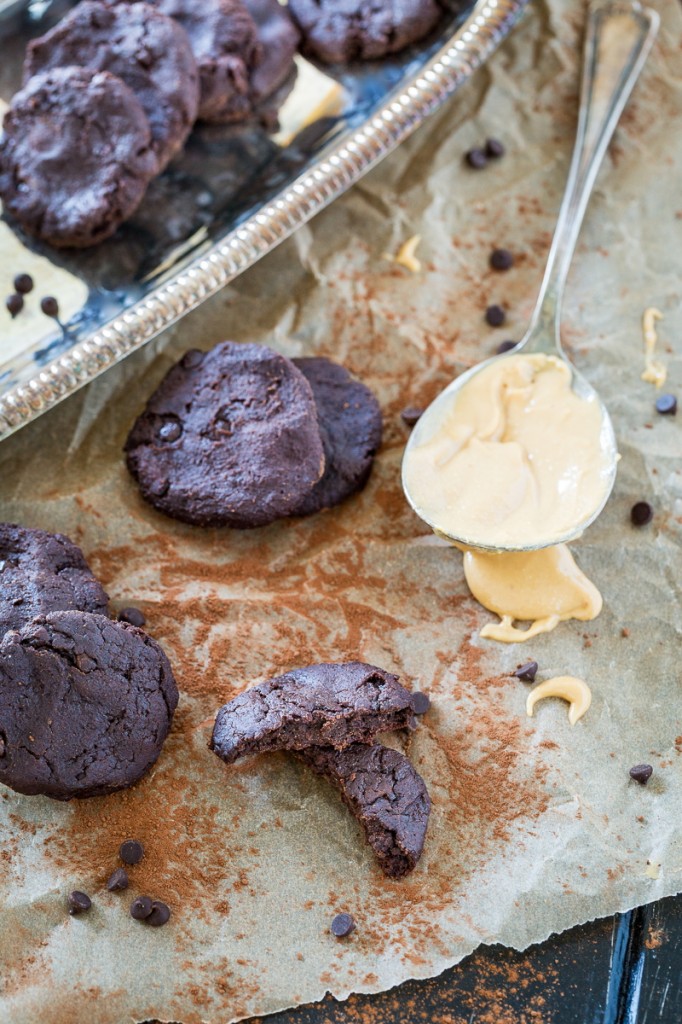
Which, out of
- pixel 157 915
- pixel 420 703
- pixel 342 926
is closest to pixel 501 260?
pixel 420 703

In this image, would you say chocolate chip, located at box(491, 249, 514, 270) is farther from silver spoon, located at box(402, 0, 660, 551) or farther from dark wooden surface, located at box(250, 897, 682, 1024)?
dark wooden surface, located at box(250, 897, 682, 1024)

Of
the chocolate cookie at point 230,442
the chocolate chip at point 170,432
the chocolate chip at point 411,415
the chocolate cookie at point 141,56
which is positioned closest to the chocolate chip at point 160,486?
the chocolate cookie at point 230,442

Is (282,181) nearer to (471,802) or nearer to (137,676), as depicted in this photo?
(137,676)

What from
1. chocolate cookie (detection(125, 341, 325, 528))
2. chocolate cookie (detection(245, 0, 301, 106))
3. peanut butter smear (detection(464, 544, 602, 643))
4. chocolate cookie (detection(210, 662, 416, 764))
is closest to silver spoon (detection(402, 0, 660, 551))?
peanut butter smear (detection(464, 544, 602, 643))

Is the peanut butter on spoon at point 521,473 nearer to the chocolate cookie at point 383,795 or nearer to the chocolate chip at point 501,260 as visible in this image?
the chocolate chip at point 501,260

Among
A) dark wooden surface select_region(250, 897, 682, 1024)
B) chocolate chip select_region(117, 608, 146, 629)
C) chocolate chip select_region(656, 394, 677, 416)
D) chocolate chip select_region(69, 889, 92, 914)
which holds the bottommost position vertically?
dark wooden surface select_region(250, 897, 682, 1024)
